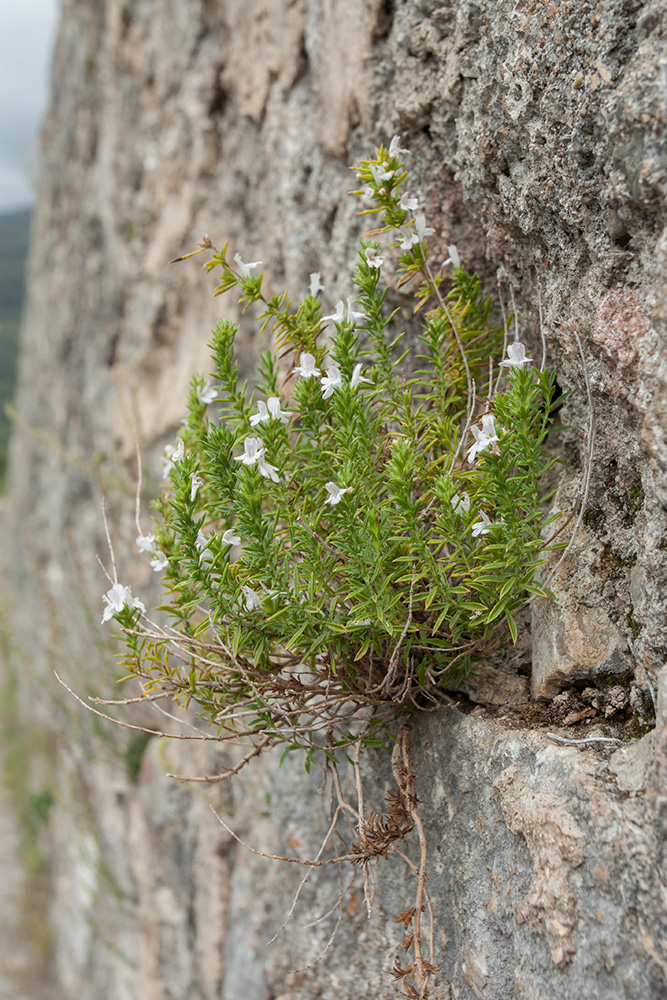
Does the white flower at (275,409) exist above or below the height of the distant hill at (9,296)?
below

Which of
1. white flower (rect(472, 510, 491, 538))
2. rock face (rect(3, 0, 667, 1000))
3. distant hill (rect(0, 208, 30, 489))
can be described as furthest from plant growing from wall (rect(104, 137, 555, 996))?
distant hill (rect(0, 208, 30, 489))

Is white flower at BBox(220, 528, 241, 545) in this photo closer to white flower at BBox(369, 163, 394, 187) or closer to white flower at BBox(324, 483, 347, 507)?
white flower at BBox(324, 483, 347, 507)

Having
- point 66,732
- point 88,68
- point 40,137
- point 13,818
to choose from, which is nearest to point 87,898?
point 66,732

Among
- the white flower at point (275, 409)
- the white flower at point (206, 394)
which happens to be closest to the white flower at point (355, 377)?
the white flower at point (275, 409)

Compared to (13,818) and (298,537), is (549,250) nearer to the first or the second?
(298,537)

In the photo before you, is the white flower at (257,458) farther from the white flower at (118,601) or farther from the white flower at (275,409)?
the white flower at (118,601)

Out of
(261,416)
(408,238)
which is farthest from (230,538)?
(408,238)
